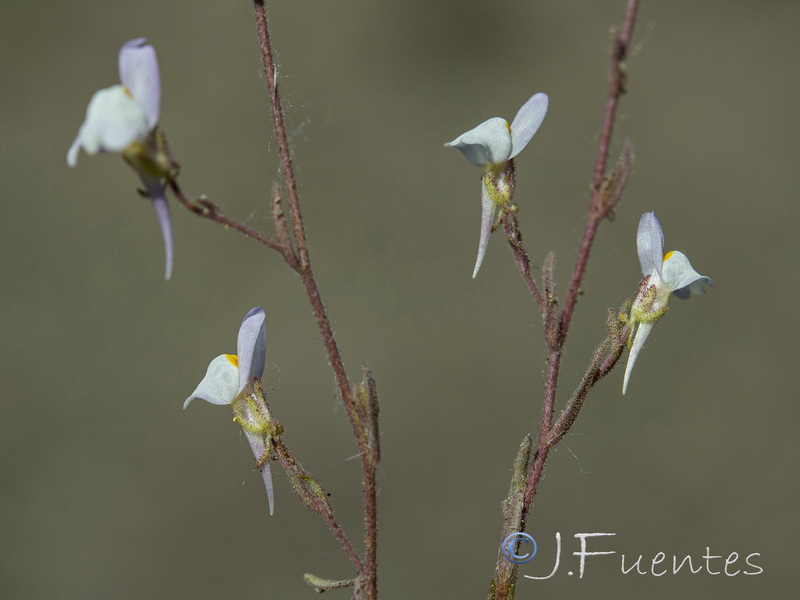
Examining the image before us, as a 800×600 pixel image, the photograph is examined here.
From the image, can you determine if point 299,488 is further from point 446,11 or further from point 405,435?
point 446,11

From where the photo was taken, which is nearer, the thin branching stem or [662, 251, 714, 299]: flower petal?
the thin branching stem

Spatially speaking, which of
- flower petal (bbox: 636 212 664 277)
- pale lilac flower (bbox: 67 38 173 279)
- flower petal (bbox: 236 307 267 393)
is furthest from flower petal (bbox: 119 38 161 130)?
flower petal (bbox: 636 212 664 277)

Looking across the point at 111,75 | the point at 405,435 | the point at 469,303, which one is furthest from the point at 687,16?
the point at 111,75

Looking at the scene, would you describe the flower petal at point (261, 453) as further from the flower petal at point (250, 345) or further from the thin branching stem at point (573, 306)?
the thin branching stem at point (573, 306)

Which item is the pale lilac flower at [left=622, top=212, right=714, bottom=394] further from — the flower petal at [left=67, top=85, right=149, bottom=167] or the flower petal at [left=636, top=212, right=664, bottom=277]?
the flower petal at [left=67, top=85, right=149, bottom=167]

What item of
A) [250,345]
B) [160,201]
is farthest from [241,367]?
[160,201]

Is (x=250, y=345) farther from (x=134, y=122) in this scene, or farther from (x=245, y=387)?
(x=134, y=122)

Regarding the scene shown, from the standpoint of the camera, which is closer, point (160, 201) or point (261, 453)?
point (160, 201)
